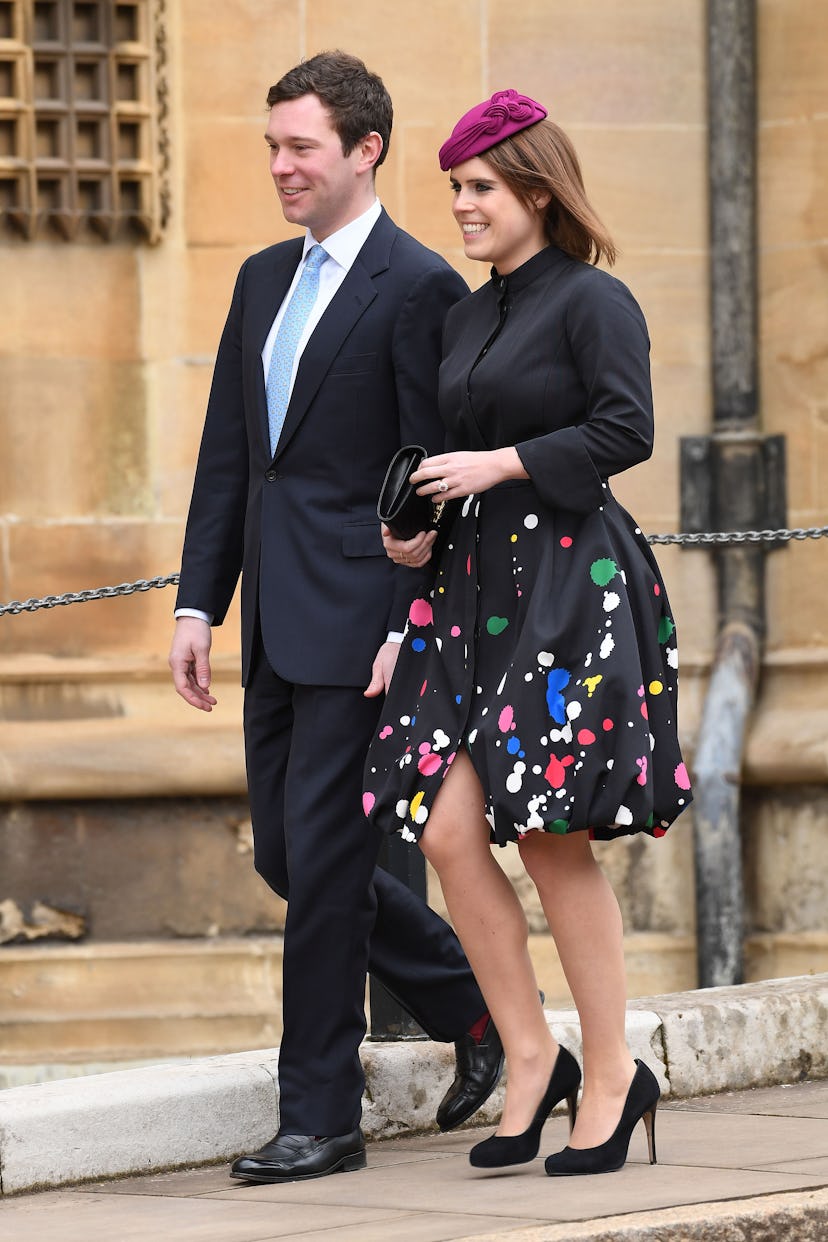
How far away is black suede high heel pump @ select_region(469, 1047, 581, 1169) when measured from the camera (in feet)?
11.9

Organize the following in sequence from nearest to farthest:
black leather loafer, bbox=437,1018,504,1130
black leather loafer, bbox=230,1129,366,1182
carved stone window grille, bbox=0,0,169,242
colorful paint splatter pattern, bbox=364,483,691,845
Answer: colorful paint splatter pattern, bbox=364,483,691,845, black leather loafer, bbox=230,1129,366,1182, black leather loafer, bbox=437,1018,504,1130, carved stone window grille, bbox=0,0,169,242

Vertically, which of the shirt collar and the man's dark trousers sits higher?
the shirt collar

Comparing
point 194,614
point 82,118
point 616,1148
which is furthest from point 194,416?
point 616,1148

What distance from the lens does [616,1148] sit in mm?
3545

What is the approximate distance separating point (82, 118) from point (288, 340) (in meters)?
3.61

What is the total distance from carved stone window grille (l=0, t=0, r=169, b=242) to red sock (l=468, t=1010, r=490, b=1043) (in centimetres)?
393

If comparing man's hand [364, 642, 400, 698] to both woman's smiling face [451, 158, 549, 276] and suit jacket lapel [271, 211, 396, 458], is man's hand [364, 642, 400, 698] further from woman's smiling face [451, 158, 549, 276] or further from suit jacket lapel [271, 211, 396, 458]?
woman's smiling face [451, 158, 549, 276]

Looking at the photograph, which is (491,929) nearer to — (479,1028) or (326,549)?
(479,1028)

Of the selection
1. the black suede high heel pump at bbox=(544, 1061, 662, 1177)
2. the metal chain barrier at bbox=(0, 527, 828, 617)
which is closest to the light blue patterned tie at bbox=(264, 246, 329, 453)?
the metal chain barrier at bbox=(0, 527, 828, 617)

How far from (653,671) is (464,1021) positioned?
0.83 metres

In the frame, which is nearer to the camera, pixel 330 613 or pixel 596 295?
pixel 596 295

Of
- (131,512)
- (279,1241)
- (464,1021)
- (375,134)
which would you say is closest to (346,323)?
(375,134)

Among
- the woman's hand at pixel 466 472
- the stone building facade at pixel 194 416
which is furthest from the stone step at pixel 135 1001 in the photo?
the woman's hand at pixel 466 472

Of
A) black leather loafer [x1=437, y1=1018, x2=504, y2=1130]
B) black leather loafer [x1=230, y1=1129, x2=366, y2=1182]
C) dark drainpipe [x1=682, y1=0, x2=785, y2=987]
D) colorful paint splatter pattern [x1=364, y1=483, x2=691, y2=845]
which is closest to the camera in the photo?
colorful paint splatter pattern [x1=364, y1=483, x2=691, y2=845]
